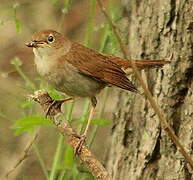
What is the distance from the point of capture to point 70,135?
3998mm

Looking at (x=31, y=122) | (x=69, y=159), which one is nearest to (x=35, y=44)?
(x=31, y=122)

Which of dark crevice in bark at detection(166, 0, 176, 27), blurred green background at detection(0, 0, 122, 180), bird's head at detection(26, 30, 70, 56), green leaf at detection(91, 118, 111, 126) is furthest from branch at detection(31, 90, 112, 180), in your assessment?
dark crevice in bark at detection(166, 0, 176, 27)

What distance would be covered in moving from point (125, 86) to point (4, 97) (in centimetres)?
235

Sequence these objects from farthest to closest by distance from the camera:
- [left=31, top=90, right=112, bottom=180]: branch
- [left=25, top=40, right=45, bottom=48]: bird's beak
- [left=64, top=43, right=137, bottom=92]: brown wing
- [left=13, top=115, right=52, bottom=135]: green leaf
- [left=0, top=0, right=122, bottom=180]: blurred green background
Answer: [left=0, top=0, right=122, bottom=180]: blurred green background
[left=64, top=43, right=137, bottom=92]: brown wing
[left=25, top=40, right=45, bottom=48]: bird's beak
[left=13, top=115, right=52, bottom=135]: green leaf
[left=31, top=90, right=112, bottom=180]: branch

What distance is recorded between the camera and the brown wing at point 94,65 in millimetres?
4934

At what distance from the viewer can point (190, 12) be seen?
4.80m

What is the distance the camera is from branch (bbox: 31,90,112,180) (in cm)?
359

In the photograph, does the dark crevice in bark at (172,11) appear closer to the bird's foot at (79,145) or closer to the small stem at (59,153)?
the small stem at (59,153)

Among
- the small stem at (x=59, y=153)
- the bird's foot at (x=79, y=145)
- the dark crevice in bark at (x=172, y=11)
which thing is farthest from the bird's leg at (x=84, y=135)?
the dark crevice in bark at (x=172, y=11)

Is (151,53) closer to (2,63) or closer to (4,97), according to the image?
(4,97)

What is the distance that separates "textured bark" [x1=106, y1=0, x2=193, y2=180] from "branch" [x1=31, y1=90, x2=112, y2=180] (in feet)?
2.24

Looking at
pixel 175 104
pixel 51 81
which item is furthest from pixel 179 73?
pixel 51 81

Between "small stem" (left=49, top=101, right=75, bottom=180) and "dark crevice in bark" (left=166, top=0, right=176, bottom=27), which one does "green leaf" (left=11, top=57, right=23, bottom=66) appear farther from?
"dark crevice in bark" (left=166, top=0, right=176, bottom=27)

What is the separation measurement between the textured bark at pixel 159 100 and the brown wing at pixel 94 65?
0.29m
